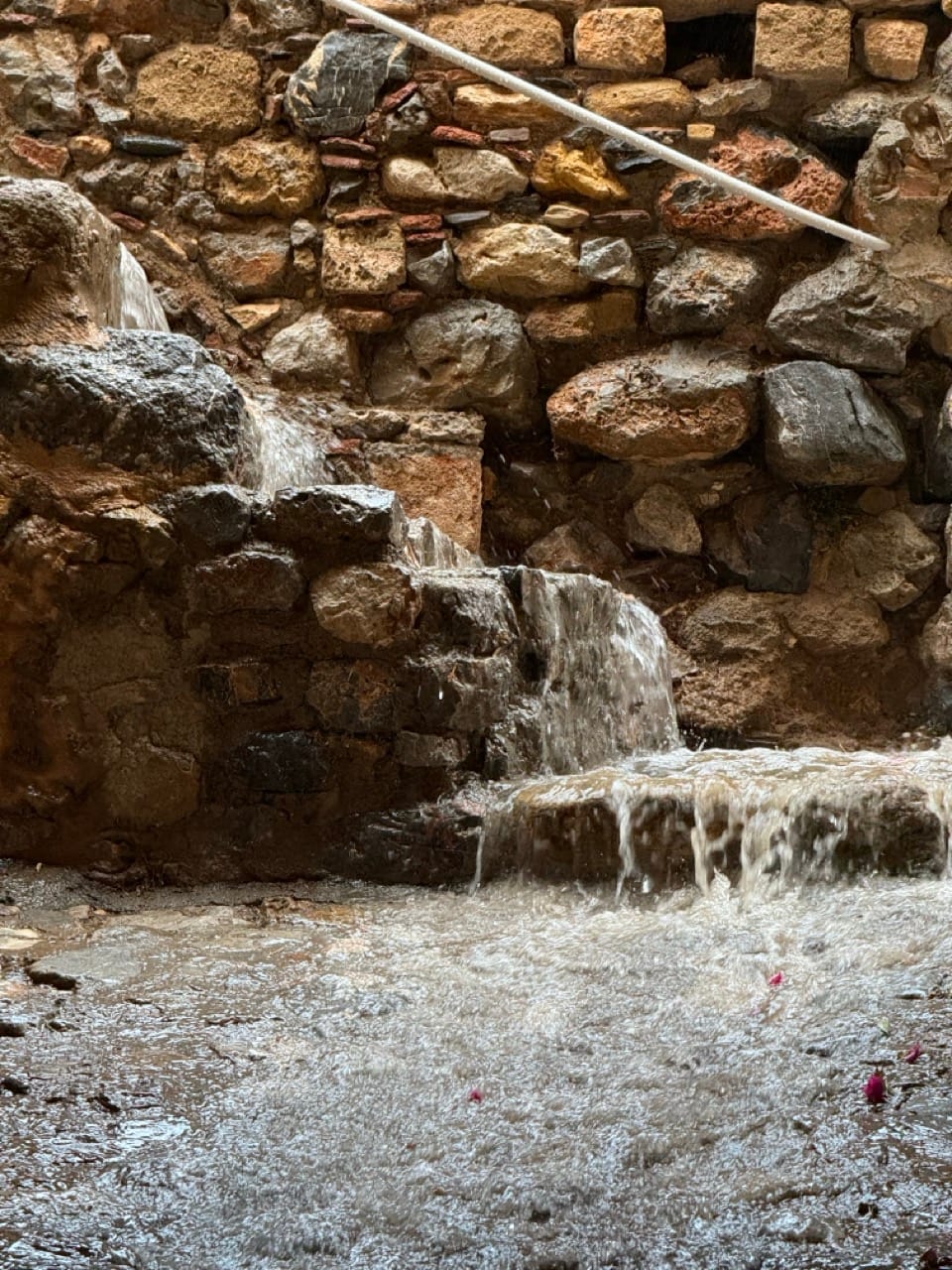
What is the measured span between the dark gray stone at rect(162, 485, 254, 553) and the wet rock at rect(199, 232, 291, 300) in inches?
82.5

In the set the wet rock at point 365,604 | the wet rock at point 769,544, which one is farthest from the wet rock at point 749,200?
the wet rock at point 365,604

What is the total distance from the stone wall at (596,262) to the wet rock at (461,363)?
1cm

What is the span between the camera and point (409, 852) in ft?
7.47

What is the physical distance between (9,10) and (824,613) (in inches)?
139

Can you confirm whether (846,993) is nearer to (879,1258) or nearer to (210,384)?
(879,1258)

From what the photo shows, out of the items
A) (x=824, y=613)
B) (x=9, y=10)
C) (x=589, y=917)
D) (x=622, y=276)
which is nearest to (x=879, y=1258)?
(x=589, y=917)

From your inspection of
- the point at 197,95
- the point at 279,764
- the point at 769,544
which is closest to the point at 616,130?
the point at 769,544

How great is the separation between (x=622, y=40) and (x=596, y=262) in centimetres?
80

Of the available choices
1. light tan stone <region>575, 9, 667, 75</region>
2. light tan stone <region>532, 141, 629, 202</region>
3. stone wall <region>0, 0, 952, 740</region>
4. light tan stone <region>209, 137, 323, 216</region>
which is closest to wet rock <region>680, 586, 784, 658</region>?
stone wall <region>0, 0, 952, 740</region>

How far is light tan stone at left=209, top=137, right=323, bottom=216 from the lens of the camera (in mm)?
4090

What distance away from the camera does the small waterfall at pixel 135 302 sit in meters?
2.93

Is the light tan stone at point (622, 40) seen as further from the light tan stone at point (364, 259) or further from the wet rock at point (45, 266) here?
the wet rock at point (45, 266)

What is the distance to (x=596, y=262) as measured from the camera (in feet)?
13.3

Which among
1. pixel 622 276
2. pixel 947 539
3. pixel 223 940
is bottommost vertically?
pixel 223 940
